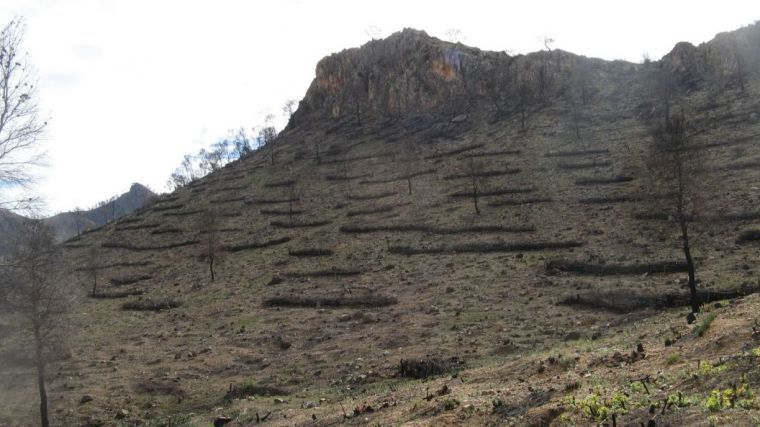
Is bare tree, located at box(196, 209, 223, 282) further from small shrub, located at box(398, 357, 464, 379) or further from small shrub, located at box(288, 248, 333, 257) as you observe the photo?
small shrub, located at box(398, 357, 464, 379)

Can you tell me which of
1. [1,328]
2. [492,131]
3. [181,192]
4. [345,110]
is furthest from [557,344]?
[345,110]

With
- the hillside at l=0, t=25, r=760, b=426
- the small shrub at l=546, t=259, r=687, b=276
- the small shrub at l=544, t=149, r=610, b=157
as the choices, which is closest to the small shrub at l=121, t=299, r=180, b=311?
the hillside at l=0, t=25, r=760, b=426

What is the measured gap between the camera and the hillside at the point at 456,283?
1541cm

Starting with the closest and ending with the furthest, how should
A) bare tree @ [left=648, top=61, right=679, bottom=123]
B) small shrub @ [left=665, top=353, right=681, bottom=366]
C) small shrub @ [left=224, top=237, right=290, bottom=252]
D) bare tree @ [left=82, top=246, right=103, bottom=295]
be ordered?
1. small shrub @ [left=665, top=353, right=681, bottom=366]
2. bare tree @ [left=82, top=246, right=103, bottom=295]
3. small shrub @ [left=224, top=237, right=290, bottom=252]
4. bare tree @ [left=648, top=61, right=679, bottom=123]

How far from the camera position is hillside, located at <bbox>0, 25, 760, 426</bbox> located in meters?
15.4

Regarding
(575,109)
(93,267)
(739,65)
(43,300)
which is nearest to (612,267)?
(43,300)

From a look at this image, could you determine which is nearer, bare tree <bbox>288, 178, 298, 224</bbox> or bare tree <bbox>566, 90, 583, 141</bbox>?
bare tree <bbox>288, 178, 298, 224</bbox>

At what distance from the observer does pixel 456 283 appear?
1484 inches

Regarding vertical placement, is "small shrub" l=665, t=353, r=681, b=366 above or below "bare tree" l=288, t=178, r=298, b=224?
below

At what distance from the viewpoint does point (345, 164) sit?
91625 millimetres

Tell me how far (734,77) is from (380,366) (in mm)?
78389

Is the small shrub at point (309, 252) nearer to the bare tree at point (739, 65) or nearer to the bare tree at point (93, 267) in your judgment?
the bare tree at point (93, 267)

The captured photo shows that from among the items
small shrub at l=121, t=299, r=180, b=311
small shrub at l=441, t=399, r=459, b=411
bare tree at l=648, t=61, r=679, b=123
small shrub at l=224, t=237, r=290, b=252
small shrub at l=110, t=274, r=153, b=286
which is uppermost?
bare tree at l=648, t=61, r=679, b=123

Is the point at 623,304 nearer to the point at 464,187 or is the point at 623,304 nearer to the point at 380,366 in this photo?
the point at 380,366
